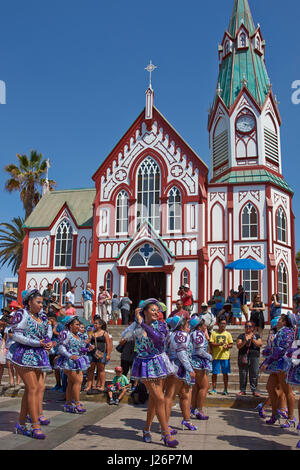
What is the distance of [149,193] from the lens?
2536 centimetres

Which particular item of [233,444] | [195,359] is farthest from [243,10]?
[233,444]

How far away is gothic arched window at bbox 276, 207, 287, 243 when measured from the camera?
2477 centimetres

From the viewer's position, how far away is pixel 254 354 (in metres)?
11.1

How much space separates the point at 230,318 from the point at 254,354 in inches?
346

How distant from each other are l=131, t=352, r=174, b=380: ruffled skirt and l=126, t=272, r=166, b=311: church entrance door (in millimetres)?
18097

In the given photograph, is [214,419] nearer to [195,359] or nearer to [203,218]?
[195,359]

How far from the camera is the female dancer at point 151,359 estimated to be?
21.3ft

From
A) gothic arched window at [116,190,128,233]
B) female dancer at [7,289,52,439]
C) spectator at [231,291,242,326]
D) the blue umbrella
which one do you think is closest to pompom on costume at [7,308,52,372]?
female dancer at [7,289,52,439]

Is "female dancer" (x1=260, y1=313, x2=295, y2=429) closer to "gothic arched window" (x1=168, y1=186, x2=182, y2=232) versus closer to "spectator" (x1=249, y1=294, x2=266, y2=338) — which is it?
"spectator" (x1=249, y1=294, x2=266, y2=338)

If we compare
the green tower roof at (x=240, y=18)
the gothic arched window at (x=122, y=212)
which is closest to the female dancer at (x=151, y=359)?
the gothic arched window at (x=122, y=212)

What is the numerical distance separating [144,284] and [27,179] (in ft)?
59.4

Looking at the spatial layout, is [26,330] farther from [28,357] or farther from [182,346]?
[182,346]

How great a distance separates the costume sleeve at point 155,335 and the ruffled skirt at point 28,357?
5.45ft

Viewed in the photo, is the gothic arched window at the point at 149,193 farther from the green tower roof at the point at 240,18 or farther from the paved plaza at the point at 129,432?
the paved plaza at the point at 129,432
